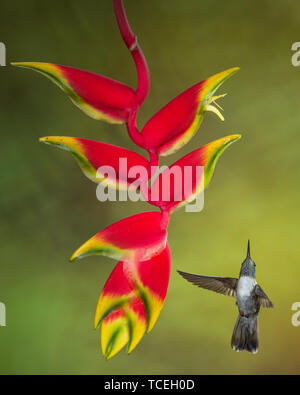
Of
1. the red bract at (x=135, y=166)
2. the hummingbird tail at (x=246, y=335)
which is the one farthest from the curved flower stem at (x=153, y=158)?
the hummingbird tail at (x=246, y=335)

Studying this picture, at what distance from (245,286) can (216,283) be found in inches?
2.2

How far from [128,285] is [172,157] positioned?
38 cm

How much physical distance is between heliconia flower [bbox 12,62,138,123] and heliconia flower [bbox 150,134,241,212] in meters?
0.12

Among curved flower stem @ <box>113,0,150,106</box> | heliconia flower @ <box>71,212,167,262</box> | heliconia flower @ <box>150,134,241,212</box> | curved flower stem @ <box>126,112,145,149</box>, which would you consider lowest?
heliconia flower @ <box>71,212,167,262</box>

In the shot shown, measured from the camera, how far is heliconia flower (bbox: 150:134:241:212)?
2.25 feet

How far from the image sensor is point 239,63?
3.34 feet

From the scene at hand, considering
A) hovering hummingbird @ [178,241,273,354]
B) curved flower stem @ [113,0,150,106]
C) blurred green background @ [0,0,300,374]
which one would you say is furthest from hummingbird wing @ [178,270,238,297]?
curved flower stem @ [113,0,150,106]

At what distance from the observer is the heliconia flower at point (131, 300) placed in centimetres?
70

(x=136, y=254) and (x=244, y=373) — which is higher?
(x=136, y=254)

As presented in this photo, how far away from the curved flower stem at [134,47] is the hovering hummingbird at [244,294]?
13.3 inches

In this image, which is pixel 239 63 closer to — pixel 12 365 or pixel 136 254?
pixel 136 254

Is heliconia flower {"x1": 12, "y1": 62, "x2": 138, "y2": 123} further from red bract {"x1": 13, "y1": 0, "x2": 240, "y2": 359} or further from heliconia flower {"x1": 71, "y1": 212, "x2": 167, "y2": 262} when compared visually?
heliconia flower {"x1": 71, "y1": 212, "x2": 167, "y2": 262}
